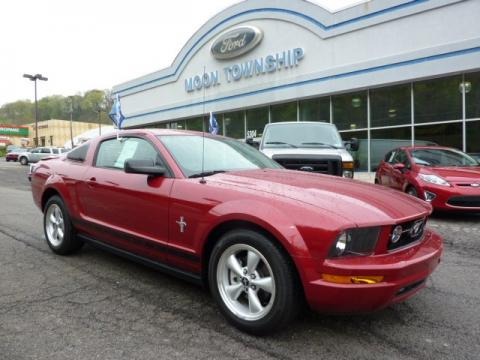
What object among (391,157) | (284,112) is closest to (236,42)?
(284,112)

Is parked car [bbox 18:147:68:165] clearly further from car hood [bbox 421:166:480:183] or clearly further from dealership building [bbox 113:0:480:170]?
car hood [bbox 421:166:480:183]

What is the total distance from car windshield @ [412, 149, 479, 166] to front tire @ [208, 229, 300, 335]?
20.4ft

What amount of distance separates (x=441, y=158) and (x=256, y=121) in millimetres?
11539

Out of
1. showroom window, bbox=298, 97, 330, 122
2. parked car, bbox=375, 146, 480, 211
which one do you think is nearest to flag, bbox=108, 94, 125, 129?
parked car, bbox=375, 146, 480, 211

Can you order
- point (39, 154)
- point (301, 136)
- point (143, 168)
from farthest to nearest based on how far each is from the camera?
point (39, 154) < point (301, 136) < point (143, 168)

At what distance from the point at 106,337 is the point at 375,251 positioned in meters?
1.83

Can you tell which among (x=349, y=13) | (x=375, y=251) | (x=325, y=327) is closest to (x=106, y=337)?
(x=325, y=327)

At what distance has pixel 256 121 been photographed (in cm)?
1928

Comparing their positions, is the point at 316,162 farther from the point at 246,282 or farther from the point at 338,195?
the point at 246,282

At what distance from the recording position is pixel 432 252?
296cm

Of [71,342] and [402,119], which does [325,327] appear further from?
[402,119]

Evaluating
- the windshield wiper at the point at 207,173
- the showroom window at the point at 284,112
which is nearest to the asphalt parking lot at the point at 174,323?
the windshield wiper at the point at 207,173

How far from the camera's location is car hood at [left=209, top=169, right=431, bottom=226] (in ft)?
8.96

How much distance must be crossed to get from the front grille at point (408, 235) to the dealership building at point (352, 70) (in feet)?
26.2
